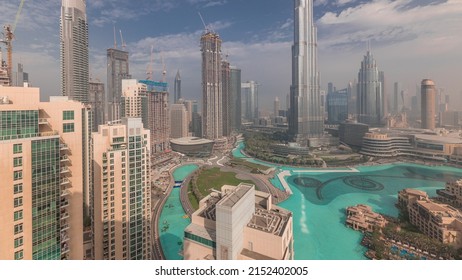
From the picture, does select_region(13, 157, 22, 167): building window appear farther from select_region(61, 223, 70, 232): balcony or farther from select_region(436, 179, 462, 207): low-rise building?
select_region(436, 179, 462, 207): low-rise building

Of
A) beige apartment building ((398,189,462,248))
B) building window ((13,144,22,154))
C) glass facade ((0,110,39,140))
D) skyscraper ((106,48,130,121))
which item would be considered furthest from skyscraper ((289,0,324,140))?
building window ((13,144,22,154))

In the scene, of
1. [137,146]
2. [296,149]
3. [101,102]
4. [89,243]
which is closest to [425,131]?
[296,149]

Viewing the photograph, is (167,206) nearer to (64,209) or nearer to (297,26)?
(64,209)

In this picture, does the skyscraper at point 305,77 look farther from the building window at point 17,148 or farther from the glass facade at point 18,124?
the building window at point 17,148

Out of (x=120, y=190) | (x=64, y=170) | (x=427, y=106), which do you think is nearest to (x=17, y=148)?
(x=64, y=170)

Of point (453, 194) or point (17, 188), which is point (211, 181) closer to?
point (17, 188)
